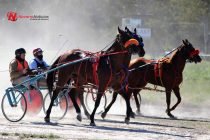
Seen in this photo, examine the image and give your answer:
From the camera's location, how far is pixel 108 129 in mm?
17344

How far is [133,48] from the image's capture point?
62.4 ft

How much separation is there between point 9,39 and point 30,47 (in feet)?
20.9

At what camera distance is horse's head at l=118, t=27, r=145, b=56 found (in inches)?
746

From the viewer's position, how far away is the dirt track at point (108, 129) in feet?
50.9

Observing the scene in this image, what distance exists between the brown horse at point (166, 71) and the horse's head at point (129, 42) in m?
3.52

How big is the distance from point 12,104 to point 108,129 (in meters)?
3.34

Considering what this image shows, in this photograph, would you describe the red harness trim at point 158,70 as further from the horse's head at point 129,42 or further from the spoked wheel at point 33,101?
the spoked wheel at point 33,101

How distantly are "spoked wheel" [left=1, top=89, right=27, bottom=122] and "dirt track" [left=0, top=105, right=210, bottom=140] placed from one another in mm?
202
